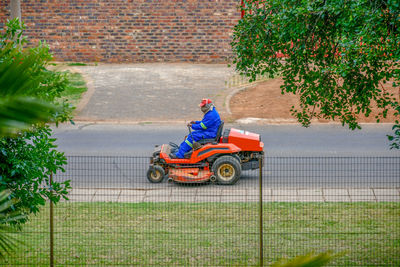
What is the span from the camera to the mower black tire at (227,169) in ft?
38.1

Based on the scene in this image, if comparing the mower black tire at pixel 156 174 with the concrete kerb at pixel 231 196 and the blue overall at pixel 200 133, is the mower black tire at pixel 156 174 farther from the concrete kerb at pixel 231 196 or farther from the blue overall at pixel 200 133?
the concrete kerb at pixel 231 196

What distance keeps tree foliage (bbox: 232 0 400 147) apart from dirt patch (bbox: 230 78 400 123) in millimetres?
10601

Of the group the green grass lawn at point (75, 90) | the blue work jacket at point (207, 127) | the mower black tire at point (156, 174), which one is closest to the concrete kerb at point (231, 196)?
the mower black tire at point (156, 174)

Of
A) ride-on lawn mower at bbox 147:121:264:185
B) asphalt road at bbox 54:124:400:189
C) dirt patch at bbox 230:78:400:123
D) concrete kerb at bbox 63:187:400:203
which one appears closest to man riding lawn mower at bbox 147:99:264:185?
ride-on lawn mower at bbox 147:121:264:185

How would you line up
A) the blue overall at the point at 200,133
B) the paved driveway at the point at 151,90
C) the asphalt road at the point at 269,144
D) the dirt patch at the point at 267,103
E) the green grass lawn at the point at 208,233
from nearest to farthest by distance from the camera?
the green grass lawn at the point at 208,233 → the blue overall at the point at 200,133 → the asphalt road at the point at 269,144 → the dirt patch at the point at 267,103 → the paved driveway at the point at 151,90

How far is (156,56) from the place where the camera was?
1029 inches

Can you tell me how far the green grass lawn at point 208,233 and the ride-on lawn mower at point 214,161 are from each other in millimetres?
1572

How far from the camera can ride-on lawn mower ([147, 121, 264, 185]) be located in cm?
1141

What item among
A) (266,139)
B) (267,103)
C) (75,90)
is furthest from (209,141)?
(75,90)

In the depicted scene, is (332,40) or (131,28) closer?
(332,40)

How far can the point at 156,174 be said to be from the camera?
11914mm

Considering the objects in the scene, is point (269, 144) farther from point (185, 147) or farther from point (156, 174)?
point (156, 174)

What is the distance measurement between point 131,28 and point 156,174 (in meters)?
15.0

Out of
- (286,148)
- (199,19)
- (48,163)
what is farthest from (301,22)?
(199,19)
